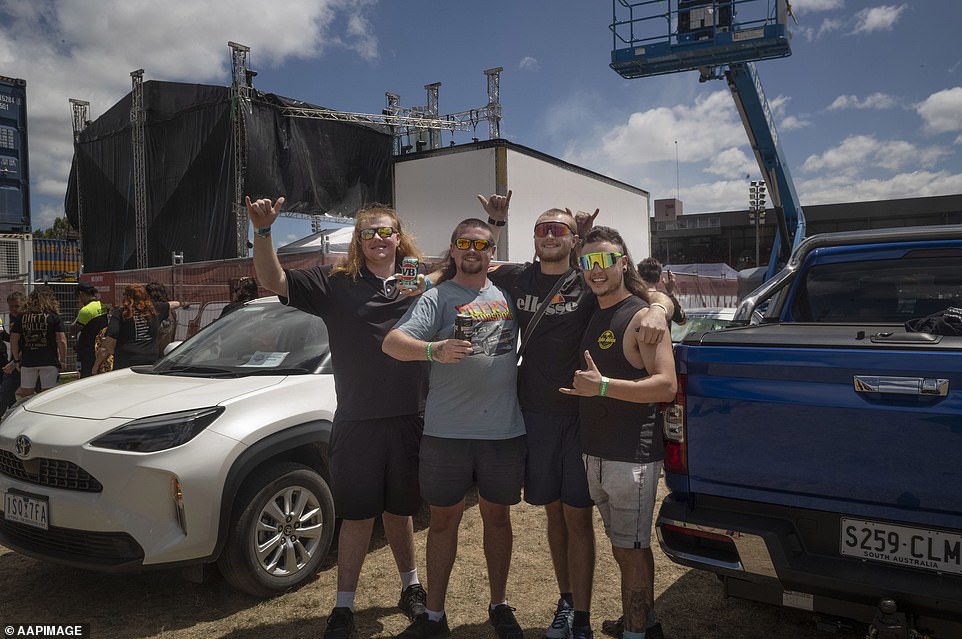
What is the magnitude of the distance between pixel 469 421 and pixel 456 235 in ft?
2.79

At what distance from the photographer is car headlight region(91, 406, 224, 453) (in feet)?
10.1

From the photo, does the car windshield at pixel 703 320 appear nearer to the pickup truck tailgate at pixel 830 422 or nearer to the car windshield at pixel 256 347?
the car windshield at pixel 256 347

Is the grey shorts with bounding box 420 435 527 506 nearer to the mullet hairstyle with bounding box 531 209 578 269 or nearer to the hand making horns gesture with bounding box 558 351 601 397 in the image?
the hand making horns gesture with bounding box 558 351 601 397

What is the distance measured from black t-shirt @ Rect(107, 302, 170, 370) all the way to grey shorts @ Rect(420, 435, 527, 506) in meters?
4.46

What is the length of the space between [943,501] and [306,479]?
9.31 feet

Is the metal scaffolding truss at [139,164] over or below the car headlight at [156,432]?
over

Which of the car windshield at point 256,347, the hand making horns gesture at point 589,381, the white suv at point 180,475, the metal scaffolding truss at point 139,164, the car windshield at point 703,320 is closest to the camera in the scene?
the hand making horns gesture at point 589,381

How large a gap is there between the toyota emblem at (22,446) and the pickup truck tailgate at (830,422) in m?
3.16

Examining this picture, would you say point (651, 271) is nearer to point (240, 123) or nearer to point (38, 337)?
point (38, 337)

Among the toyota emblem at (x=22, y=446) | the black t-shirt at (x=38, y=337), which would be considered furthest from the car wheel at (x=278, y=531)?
the black t-shirt at (x=38, y=337)

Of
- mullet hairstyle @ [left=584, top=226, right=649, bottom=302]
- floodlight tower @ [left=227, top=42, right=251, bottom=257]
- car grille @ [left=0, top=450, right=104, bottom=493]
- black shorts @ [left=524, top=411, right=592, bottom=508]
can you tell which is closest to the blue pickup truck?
mullet hairstyle @ [left=584, top=226, right=649, bottom=302]

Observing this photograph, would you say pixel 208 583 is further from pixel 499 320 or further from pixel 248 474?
pixel 499 320

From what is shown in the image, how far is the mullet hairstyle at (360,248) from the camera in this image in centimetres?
312

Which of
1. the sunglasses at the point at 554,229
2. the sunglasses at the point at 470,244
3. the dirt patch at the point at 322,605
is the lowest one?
the dirt patch at the point at 322,605
